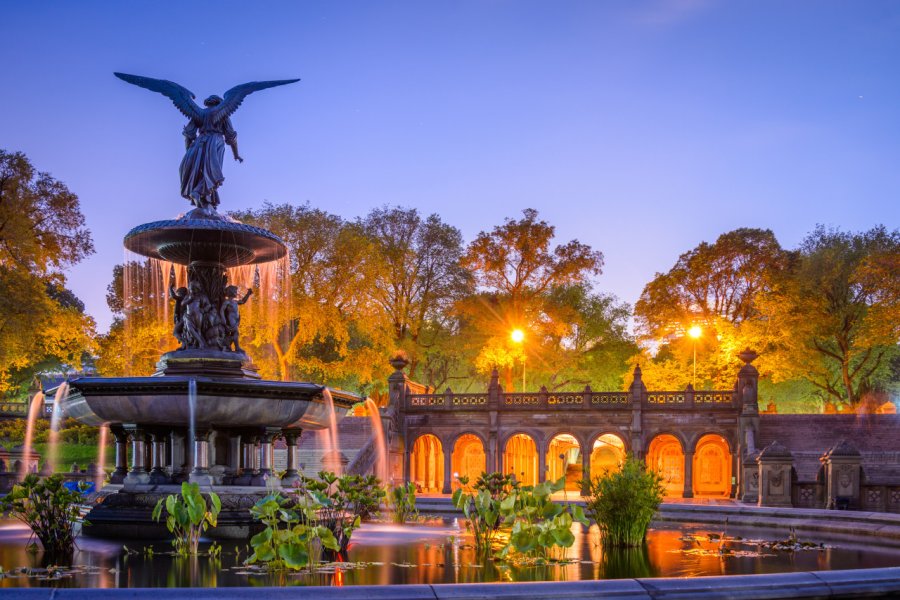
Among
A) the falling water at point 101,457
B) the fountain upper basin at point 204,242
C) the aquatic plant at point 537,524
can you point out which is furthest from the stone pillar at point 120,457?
the aquatic plant at point 537,524

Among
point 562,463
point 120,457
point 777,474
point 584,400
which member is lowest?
point 562,463

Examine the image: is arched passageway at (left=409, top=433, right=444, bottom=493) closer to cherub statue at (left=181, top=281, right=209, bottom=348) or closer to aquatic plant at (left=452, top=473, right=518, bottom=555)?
cherub statue at (left=181, top=281, right=209, bottom=348)

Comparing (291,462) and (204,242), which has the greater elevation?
(204,242)

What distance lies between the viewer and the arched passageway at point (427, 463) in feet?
140

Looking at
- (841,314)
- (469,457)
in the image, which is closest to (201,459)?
(469,457)

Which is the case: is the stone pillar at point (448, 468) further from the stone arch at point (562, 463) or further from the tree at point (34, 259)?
the tree at point (34, 259)

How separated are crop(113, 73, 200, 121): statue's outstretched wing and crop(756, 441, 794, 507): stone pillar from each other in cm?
1847

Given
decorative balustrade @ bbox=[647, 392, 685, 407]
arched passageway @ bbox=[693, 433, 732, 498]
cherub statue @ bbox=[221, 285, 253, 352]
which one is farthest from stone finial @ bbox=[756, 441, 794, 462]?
arched passageway @ bbox=[693, 433, 732, 498]

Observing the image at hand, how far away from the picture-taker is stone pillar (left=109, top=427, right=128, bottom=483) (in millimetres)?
14211

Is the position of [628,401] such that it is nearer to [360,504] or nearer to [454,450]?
[454,450]

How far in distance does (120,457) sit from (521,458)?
1354 inches

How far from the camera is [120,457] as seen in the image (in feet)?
49.2

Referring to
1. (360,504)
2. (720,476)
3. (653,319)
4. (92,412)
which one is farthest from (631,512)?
(653,319)

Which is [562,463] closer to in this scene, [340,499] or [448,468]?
[448,468]
